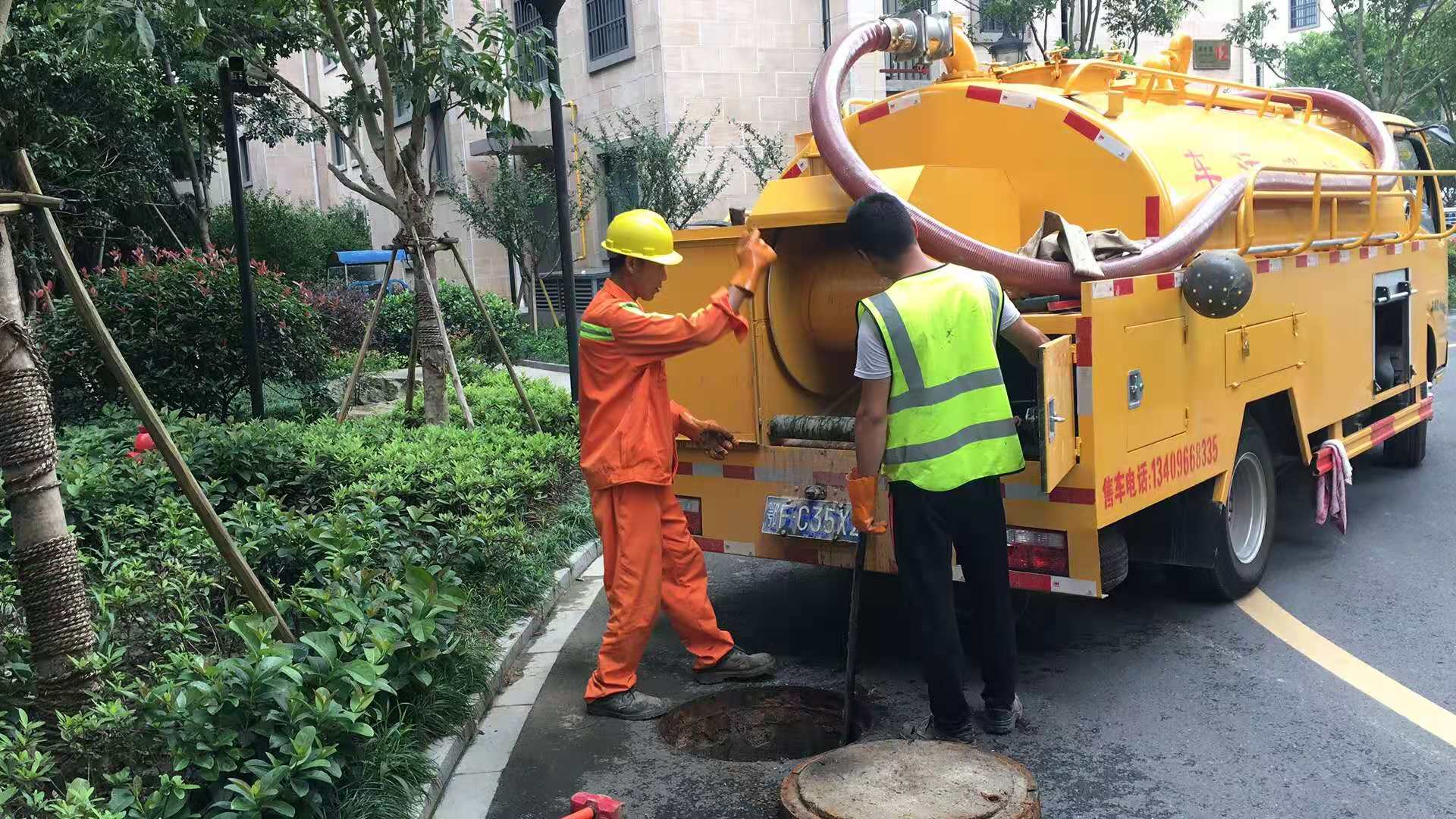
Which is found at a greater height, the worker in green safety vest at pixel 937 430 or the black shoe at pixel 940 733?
the worker in green safety vest at pixel 937 430

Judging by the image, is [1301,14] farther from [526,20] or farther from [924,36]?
[924,36]

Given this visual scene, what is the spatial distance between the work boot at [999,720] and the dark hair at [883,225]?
1636 millimetres

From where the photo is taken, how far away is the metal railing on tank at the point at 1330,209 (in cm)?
532

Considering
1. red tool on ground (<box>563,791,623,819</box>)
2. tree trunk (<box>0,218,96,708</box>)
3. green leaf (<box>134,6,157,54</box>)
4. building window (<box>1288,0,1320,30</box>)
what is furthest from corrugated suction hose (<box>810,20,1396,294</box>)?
building window (<box>1288,0,1320,30</box>)

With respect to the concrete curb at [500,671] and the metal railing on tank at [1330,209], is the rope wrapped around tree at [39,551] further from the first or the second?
the metal railing on tank at [1330,209]

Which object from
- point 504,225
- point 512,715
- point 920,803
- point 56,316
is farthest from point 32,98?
point 920,803

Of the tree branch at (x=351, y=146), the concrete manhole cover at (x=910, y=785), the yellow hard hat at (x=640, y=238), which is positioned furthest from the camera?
the tree branch at (x=351, y=146)

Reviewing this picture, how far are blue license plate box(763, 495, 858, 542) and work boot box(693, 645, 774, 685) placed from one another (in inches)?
20.7

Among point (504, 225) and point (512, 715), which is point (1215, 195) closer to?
point (512, 715)

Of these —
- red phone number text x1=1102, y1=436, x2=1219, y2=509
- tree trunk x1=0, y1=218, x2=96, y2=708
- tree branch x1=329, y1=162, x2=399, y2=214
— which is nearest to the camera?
tree trunk x1=0, y1=218, x2=96, y2=708

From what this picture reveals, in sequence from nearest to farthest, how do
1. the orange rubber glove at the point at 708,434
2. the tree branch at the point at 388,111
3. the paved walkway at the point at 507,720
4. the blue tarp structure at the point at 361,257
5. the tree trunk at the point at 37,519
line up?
the tree trunk at the point at 37,519
the paved walkway at the point at 507,720
the orange rubber glove at the point at 708,434
the tree branch at the point at 388,111
the blue tarp structure at the point at 361,257

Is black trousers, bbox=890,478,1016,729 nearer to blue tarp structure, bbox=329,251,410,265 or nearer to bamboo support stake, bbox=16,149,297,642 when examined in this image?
bamboo support stake, bbox=16,149,297,642

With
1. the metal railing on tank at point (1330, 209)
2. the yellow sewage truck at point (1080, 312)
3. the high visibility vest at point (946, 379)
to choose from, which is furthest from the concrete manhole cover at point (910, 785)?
the metal railing on tank at point (1330, 209)

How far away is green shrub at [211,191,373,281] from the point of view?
26.3 m
